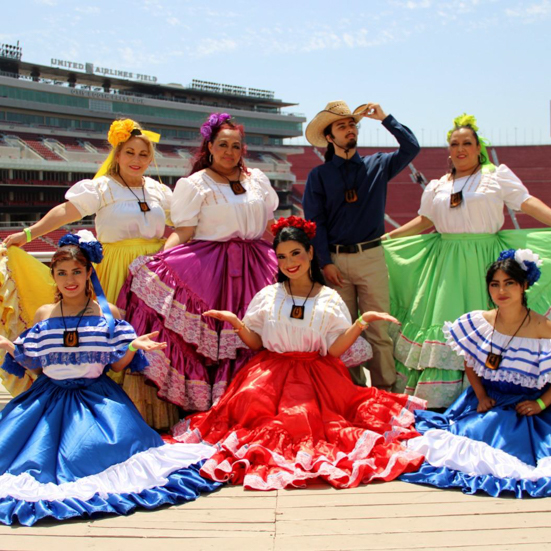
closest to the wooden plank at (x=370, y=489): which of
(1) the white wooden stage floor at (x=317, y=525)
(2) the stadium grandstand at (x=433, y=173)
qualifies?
(1) the white wooden stage floor at (x=317, y=525)

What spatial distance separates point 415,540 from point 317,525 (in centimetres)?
38

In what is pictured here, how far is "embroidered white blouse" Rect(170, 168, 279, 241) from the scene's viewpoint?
12.9 feet

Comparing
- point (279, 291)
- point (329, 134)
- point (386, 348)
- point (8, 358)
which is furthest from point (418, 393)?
point (8, 358)

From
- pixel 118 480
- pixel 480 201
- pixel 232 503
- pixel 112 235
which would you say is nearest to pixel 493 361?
pixel 480 201

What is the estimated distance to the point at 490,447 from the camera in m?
3.10

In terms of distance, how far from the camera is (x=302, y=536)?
249cm

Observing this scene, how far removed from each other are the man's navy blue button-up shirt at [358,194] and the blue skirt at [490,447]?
1.19m

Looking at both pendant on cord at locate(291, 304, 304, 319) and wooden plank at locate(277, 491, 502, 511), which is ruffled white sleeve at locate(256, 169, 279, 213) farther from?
wooden plank at locate(277, 491, 502, 511)

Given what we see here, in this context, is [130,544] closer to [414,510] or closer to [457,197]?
[414,510]

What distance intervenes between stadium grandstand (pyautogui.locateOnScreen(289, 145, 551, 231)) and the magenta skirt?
103 ft

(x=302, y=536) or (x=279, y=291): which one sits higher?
(x=279, y=291)

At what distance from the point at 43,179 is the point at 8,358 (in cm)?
2872

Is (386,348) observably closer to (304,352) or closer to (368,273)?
(368,273)

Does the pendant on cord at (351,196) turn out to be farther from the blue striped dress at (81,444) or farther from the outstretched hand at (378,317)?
the blue striped dress at (81,444)
